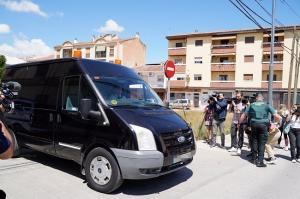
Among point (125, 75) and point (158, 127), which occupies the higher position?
point (125, 75)

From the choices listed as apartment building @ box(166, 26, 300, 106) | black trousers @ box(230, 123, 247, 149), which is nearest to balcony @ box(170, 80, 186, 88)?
apartment building @ box(166, 26, 300, 106)

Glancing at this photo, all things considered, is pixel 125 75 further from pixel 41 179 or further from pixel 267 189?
pixel 267 189

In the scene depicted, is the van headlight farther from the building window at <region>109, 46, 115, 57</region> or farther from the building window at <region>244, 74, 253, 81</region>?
the building window at <region>109, 46, 115, 57</region>

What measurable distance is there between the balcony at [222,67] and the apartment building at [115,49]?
1799cm

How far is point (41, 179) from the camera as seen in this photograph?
539 centimetres

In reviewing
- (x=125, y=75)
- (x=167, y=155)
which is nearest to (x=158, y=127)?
(x=167, y=155)

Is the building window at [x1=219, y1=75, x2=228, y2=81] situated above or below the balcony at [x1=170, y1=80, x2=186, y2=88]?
above

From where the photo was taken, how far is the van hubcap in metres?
4.81

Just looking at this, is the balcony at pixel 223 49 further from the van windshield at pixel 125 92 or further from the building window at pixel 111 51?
the van windshield at pixel 125 92

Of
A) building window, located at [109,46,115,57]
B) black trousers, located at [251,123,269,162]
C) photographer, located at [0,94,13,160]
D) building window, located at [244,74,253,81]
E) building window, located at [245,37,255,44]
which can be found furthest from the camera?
building window, located at [109,46,115,57]

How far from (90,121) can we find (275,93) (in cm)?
4132

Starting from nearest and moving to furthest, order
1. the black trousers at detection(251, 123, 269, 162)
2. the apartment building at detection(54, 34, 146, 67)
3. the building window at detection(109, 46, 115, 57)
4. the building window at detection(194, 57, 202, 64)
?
1. the black trousers at detection(251, 123, 269, 162)
2. the building window at detection(194, 57, 202, 64)
3. the apartment building at detection(54, 34, 146, 67)
4. the building window at detection(109, 46, 115, 57)

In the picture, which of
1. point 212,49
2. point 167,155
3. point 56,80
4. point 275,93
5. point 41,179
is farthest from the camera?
point 212,49

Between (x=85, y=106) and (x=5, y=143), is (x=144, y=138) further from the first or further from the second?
(x=5, y=143)
